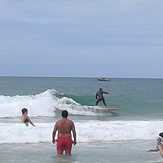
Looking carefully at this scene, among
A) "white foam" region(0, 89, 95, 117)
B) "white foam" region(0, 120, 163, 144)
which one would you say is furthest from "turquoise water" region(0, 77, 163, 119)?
"white foam" region(0, 120, 163, 144)

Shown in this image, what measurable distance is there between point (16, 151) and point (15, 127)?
2.72 metres

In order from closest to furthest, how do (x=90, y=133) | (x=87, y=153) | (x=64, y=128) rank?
(x=64, y=128) → (x=87, y=153) → (x=90, y=133)

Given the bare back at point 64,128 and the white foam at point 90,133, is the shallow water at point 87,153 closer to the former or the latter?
the bare back at point 64,128

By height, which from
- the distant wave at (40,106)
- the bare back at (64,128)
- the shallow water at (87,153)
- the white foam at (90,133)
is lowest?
the shallow water at (87,153)

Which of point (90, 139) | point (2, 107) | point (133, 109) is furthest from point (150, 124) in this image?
point (133, 109)

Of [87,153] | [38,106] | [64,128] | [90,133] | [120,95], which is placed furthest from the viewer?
[120,95]

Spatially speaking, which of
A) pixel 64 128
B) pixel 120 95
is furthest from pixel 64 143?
pixel 120 95

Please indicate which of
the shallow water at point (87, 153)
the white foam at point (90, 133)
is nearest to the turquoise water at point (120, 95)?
the white foam at point (90, 133)

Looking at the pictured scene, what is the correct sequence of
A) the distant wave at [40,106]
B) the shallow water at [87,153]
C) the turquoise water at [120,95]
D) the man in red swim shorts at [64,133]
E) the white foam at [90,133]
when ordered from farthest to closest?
the turquoise water at [120,95] → the distant wave at [40,106] → the white foam at [90,133] → the shallow water at [87,153] → the man in red swim shorts at [64,133]

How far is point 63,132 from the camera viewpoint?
10.7 metres

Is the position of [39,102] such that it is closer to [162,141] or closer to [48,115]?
[48,115]

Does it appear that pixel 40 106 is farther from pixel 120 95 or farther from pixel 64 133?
pixel 120 95

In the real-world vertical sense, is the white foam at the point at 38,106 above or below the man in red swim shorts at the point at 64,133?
above

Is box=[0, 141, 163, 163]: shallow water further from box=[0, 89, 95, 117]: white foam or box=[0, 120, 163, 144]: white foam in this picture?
box=[0, 89, 95, 117]: white foam
